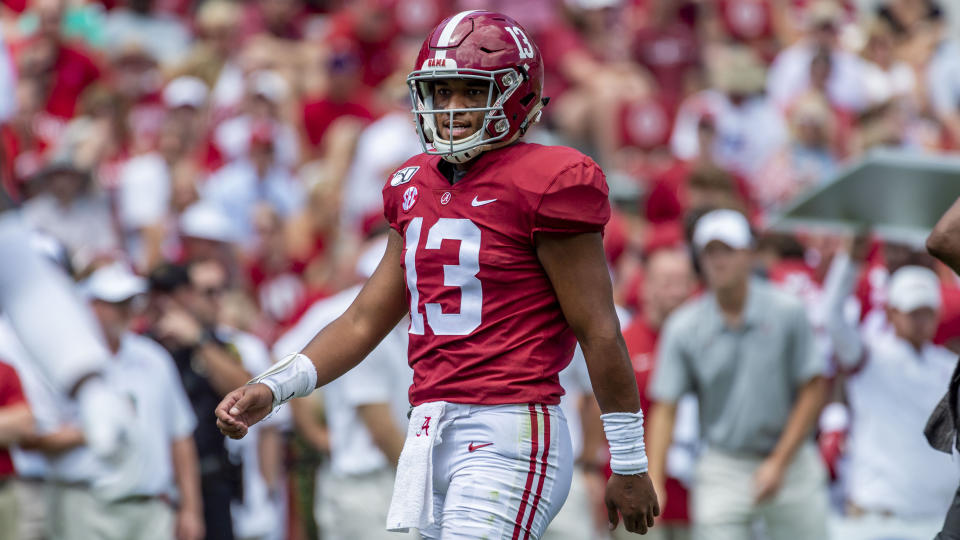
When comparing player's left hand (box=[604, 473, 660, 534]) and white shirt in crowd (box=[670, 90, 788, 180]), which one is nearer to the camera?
player's left hand (box=[604, 473, 660, 534])

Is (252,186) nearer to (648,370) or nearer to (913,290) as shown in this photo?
(648,370)

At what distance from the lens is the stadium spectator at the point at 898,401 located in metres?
7.28

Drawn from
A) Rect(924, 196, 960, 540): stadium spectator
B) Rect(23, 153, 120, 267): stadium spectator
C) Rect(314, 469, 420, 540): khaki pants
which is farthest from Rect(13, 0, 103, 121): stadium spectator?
Rect(924, 196, 960, 540): stadium spectator

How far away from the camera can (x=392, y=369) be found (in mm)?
7281

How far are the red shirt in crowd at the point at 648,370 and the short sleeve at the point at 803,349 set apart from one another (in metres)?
0.87

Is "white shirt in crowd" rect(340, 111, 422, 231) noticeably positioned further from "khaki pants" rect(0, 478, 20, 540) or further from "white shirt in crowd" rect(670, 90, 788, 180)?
"khaki pants" rect(0, 478, 20, 540)

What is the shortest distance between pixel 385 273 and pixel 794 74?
31.9 feet

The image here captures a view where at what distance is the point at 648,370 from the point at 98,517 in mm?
2981

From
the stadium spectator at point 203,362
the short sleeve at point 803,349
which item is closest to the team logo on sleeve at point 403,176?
the short sleeve at point 803,349

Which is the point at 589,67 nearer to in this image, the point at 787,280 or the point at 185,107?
the point at 185,107

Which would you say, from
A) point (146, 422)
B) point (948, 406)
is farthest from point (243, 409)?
point (146, 422)

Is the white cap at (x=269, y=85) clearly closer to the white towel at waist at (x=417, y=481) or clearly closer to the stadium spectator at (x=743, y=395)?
the stadium spectator at (x=743, y=395)

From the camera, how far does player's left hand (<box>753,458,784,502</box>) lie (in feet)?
23.3

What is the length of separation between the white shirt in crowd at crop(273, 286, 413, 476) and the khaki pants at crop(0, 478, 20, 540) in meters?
1.48
